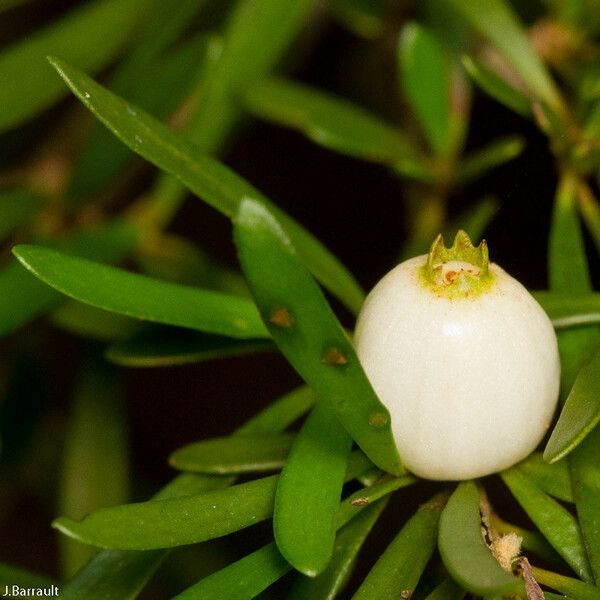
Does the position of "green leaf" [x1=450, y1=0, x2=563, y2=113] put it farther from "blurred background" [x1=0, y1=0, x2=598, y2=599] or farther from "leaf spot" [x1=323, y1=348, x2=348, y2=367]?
"leaf spot" [x1=323, y1=348, x2=348, y2=367]


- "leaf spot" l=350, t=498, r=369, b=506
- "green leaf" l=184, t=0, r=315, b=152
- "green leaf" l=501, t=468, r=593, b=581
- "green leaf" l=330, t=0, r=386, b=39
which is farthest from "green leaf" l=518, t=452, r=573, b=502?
"green leaf" l=330, t=0, r=386, b=39

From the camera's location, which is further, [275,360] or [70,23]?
[275,360]

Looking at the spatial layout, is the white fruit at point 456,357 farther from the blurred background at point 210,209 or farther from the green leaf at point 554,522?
the blurred background at point 210,209

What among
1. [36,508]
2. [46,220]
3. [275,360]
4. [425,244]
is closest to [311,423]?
[425,244]

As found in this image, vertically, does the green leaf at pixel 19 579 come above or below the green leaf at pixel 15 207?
below

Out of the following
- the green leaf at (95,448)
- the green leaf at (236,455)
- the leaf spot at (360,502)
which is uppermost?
the leaf spot at (360,502)

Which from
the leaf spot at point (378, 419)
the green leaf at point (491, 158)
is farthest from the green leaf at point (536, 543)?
the green leaf at point (491, 158)

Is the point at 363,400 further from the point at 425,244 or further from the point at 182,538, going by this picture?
the point at 425,244
